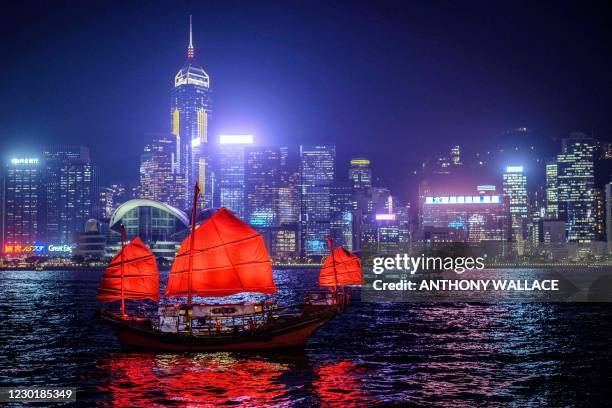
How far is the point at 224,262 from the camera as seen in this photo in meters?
51.8

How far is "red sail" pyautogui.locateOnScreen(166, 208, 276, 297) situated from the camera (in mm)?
51688

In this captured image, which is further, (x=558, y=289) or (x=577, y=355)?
(x=558, y=289)

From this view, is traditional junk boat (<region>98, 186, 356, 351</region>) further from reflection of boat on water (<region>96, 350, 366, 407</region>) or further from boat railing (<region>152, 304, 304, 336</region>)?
reflection of boat on water (<region>96, 350, 366, 407</region>)

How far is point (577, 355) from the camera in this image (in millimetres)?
53406

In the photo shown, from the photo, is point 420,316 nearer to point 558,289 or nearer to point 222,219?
point 222,219

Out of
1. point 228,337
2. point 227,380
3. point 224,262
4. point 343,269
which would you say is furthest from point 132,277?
point 343,269

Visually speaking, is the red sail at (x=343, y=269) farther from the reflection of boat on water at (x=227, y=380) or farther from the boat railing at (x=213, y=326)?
the reflection of boat on water at (x=227, y=380)

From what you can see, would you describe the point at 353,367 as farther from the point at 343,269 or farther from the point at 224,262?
the point at 343,269

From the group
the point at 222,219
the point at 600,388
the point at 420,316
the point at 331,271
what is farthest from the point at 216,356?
the point at 420,316

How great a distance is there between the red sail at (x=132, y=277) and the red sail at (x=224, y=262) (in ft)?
19.8

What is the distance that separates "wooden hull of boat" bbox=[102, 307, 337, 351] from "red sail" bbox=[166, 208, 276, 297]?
3.06 m

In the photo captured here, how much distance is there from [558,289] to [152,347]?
423 ft

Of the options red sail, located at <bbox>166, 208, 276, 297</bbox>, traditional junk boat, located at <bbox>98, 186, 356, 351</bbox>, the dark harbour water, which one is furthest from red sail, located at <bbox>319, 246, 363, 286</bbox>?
red sail, located at <bbox>166, 208, 276, 297</bbox>

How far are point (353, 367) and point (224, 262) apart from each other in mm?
12022
